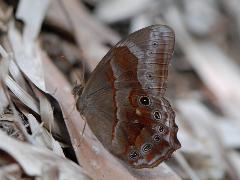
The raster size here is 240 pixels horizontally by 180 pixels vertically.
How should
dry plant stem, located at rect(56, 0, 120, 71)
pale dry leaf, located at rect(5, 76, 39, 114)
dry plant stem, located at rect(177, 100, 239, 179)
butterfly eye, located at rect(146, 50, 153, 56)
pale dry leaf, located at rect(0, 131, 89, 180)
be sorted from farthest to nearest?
1. dry plant stem, located at rect(56, 0, 120, 71)
2. dry plant stem, located at rect(177, 100, 239, 179)
3. butterfly eye, located at rect(146, 50, 153, 56)
4. pale dry leaf, located at rect(5, 76, 39, 114)
5. pale dry leaf, located at rect(0, 131, 89, 180)

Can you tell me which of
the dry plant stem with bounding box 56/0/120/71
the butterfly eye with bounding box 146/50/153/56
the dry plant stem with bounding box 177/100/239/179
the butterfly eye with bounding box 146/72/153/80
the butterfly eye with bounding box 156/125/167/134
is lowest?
the dry plant stem with bounding box 177/100/239/179

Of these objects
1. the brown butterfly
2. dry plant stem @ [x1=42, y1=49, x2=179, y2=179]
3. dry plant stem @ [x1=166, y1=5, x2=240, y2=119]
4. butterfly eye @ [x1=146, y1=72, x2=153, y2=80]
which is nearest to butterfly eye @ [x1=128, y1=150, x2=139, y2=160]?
the brown butterfly

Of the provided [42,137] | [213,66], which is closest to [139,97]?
[42,137]

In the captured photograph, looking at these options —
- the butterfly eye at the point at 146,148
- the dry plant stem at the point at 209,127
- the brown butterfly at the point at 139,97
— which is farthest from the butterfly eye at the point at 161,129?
the dry plant stem at the point at 209,127

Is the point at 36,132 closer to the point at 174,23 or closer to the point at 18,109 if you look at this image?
the point at 18,109

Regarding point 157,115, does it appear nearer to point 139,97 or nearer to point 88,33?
point 139,97

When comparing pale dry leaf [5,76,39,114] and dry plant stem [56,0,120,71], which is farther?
dry plant stem [56,0,120,71]

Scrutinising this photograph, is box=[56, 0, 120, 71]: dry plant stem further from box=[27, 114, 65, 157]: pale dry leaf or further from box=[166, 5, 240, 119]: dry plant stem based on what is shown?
box=[27, 114, 65, 157]: pale dry leaf

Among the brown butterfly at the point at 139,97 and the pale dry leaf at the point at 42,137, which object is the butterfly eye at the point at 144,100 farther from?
the pale dry leaf at the point at 42,137
